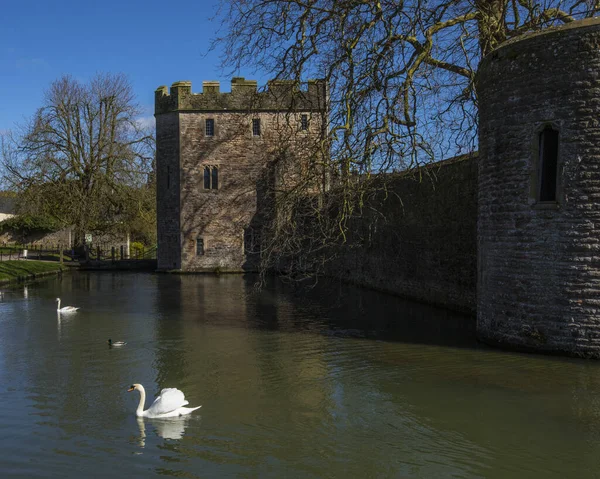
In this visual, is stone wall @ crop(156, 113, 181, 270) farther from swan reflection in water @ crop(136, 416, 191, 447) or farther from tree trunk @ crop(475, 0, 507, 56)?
swan reflection in water @ crop(136, 416, 191, 447)

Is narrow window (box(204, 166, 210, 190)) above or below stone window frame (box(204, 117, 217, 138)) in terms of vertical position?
below

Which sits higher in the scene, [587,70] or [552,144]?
[587,70]

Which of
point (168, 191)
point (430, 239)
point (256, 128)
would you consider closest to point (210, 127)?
point (256, 128)

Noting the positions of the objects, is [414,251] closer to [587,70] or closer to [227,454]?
[587,70]

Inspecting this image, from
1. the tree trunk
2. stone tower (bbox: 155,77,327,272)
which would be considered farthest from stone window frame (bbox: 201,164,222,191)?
the tree trunk

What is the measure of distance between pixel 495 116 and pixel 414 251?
791 cm

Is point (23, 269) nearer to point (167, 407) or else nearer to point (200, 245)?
point (200, 245)

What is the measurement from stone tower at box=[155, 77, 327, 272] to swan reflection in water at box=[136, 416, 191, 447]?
24882 millimetres

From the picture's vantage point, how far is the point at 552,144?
10469 mm

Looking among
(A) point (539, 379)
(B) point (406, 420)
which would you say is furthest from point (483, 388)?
(B) point (406, 420)

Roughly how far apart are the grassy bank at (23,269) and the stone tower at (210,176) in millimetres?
5539

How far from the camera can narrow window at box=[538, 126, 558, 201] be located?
34.3 feet

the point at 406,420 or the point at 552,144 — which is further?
the point at 552,144

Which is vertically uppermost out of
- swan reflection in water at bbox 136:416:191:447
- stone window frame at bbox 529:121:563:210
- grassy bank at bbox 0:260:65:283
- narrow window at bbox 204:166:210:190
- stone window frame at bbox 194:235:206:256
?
narrow window at bbox 204:166:210:190
